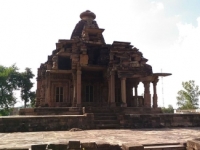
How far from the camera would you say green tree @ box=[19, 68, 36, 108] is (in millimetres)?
36219

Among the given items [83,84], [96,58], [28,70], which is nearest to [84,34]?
[96,58]

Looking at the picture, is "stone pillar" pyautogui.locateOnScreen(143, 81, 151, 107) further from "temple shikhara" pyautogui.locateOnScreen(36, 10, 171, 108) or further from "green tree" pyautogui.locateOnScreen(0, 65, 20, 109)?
"green tree" pyautogui.locateOnScreen(0, 65, 20, 109)

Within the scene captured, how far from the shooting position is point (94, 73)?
63.6 feet

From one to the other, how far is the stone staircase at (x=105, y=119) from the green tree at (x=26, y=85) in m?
26.0

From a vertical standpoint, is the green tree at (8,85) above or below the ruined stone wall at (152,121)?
above

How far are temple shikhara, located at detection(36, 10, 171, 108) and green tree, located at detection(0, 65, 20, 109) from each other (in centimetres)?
1641

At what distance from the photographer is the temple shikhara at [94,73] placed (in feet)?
53.2

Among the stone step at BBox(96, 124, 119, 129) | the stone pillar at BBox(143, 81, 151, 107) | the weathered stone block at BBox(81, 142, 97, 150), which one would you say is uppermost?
the stone pillar at BBox(143, 81, 151, 107)

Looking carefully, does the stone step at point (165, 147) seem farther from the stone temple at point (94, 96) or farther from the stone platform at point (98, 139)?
the stone temple at point (94, 96)

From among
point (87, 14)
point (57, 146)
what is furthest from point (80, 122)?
point (87, 14)

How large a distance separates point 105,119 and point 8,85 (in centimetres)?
2782

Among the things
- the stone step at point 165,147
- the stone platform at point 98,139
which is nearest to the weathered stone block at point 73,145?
the stone platform at point 98,139

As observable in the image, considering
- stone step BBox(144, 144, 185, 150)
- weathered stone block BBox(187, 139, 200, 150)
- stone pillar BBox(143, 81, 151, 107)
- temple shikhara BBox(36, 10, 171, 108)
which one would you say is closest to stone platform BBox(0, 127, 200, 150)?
stone step BBox(144, 144, 185, 150)

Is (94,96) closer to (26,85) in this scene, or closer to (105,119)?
(105,119)
